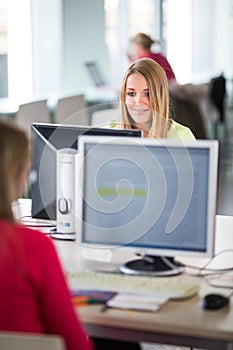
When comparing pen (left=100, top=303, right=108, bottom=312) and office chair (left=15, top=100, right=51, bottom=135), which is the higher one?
office chair (left=15, top=100, right=51, bottom=135)

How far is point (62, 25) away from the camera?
855cm

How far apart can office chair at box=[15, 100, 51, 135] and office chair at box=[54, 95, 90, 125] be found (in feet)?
0.56

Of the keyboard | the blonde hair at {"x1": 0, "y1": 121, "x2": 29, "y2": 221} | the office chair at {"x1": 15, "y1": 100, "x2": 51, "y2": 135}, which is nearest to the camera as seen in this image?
the blonde hair at {"x1": 0, "y1": 121, "x2": 29, "y2": 221}

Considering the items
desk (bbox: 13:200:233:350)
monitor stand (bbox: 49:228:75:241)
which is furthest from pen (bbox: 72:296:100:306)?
monitor stand (bbox: 49:228:75:241)

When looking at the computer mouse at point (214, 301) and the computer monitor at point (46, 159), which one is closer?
the computer mouse at point (214, 301)

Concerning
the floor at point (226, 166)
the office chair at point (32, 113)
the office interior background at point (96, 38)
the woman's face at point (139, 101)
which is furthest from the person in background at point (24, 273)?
the office interior background at point (96, 38)

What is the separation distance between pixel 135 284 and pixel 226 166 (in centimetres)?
636

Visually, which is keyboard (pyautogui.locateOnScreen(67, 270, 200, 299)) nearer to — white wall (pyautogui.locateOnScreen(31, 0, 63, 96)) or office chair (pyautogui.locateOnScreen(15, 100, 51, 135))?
office chair (pyautogui.locateOnScreen(15, 100, 51, 135))

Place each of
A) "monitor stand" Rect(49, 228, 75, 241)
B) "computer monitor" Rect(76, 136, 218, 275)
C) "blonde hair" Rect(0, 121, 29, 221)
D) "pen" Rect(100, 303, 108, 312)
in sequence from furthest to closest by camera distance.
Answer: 1. "monitor stand" Rect(49, 228, 75, 241)
2. "computer monitor" Rect(76, 136, 218, 275)
3. "pen" Rect(100, 303, 108, 312)
4. "blonde hair" Rect(0, 121, 29, 221)

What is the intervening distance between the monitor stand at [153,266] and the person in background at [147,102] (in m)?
0.99

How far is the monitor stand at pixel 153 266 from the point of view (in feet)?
9.14

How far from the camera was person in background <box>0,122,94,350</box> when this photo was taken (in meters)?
2.08

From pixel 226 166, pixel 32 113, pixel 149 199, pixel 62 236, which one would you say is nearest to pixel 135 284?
pixel 149 199

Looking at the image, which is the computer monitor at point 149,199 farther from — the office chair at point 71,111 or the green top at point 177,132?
the office chair at point 71,111
